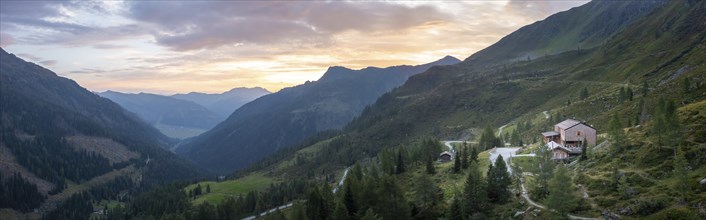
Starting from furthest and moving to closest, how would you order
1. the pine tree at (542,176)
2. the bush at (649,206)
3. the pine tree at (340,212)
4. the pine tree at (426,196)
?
the pine tree at (426,196)
the pine tree at (340,212)
the pine tree at (542,176)
the bush at (649,206)

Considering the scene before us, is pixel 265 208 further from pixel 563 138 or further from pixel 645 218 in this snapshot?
pixel 645 218

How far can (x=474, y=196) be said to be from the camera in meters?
77.4

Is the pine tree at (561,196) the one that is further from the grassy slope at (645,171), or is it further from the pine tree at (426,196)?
the pine tree at (426,196)

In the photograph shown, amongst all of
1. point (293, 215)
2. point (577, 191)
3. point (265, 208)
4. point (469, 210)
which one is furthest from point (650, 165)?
point (265, 208)

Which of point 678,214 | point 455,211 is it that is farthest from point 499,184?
point 678,214

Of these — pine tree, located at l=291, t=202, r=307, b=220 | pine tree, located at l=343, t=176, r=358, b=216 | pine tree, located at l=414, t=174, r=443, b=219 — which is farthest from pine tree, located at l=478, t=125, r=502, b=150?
pine tree, located at l=291, t=202, r=307, b=220

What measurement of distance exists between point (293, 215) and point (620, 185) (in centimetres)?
5488

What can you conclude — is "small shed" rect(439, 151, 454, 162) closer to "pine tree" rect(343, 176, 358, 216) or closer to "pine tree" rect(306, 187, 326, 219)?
"pine tree" rect(306, 187, 326, 219)

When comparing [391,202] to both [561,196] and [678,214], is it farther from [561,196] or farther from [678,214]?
[678,214]

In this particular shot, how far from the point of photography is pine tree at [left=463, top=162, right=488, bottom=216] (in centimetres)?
7625

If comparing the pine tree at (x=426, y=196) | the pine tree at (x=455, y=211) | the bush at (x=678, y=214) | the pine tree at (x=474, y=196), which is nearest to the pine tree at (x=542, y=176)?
the pine tree at (x=474, y=196)

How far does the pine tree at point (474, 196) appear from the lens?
7625cm

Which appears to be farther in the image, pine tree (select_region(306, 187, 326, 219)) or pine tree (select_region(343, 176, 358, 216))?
pine tree (select_region(306, 187, 326, 219))

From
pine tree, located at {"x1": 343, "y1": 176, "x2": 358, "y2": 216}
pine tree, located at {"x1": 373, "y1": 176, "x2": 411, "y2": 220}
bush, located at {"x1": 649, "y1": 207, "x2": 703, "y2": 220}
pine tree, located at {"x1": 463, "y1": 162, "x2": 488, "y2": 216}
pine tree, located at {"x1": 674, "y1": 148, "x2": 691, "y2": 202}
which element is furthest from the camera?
pine tree, located at {"x1": 343, "y1": 176, "x2": 358, "y2": 216}
